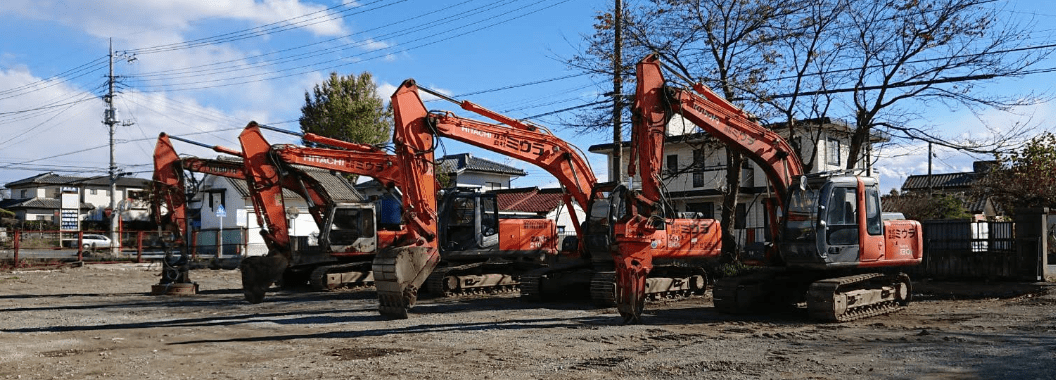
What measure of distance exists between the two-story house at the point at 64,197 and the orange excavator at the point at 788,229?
57.2 m

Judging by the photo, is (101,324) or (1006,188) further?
Result: (1006,188)

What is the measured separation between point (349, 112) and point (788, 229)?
3140 cm

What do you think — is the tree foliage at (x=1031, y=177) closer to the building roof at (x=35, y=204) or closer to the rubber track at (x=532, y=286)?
the rubber track at (x=532, y=286)

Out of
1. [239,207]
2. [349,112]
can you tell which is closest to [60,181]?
[239,207]

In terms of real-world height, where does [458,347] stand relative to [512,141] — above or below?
below

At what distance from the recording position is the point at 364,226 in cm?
2145

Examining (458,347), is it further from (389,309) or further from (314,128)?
(314,128)

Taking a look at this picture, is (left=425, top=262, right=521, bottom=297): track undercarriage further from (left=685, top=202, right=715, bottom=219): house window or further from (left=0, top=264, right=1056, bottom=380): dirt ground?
(left=685, top=202, right=715, bottom=219): house window

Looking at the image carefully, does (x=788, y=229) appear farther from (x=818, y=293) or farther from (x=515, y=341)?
(x=515, y=341)

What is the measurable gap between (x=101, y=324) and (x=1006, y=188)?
81.1 ft

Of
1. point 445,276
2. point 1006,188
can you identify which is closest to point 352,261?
point 445,276

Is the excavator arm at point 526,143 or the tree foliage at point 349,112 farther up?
the tree foliage at point 349,112

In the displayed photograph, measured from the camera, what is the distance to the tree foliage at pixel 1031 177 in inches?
994

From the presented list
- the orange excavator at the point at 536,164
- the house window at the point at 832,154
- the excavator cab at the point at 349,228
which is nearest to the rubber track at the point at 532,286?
the orange excavator at the point at 536,164
